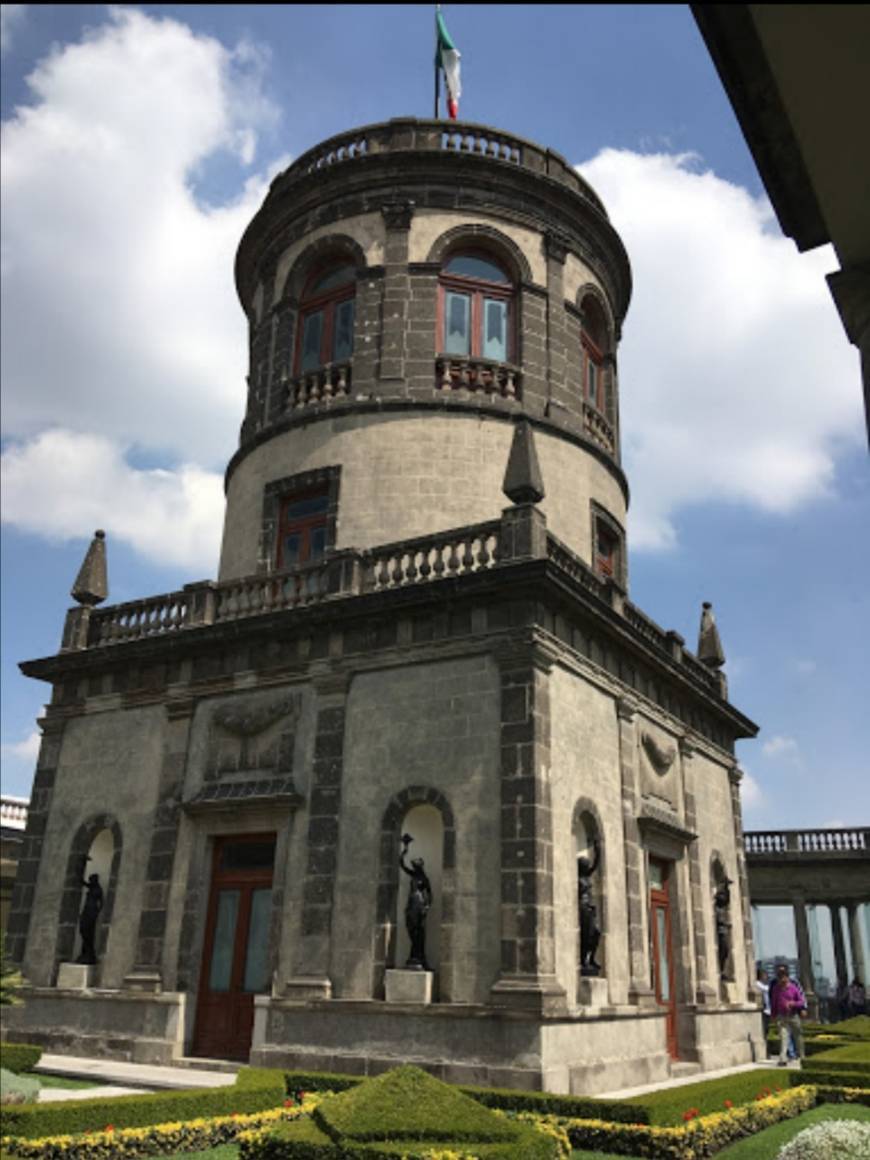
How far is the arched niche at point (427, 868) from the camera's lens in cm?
1519

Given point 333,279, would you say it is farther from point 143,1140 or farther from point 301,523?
point 143,1140

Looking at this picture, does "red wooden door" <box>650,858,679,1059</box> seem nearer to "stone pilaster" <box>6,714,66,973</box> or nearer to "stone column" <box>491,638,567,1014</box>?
"stone column" <box>491,638,567,1014</box>

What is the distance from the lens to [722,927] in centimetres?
2200

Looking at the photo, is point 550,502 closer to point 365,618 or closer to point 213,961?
point 365,618

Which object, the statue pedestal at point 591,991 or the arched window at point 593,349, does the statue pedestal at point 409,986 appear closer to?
the statue pedestal at point 591,991

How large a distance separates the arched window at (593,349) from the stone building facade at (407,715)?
140 millimetres

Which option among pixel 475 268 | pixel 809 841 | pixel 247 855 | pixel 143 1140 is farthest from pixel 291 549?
pixel 809 841

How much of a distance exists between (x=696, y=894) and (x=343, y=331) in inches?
548

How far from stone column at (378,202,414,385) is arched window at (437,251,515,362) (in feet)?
2.62

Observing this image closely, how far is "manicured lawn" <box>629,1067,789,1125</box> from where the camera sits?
11.9m

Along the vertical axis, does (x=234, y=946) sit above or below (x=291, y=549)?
below

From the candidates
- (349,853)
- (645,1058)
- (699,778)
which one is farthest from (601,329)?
(645,1058)

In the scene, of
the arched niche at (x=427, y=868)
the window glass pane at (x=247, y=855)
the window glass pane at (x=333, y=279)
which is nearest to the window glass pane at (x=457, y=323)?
the window glass pane at (x=333, y=279)

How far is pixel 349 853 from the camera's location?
16188mm
